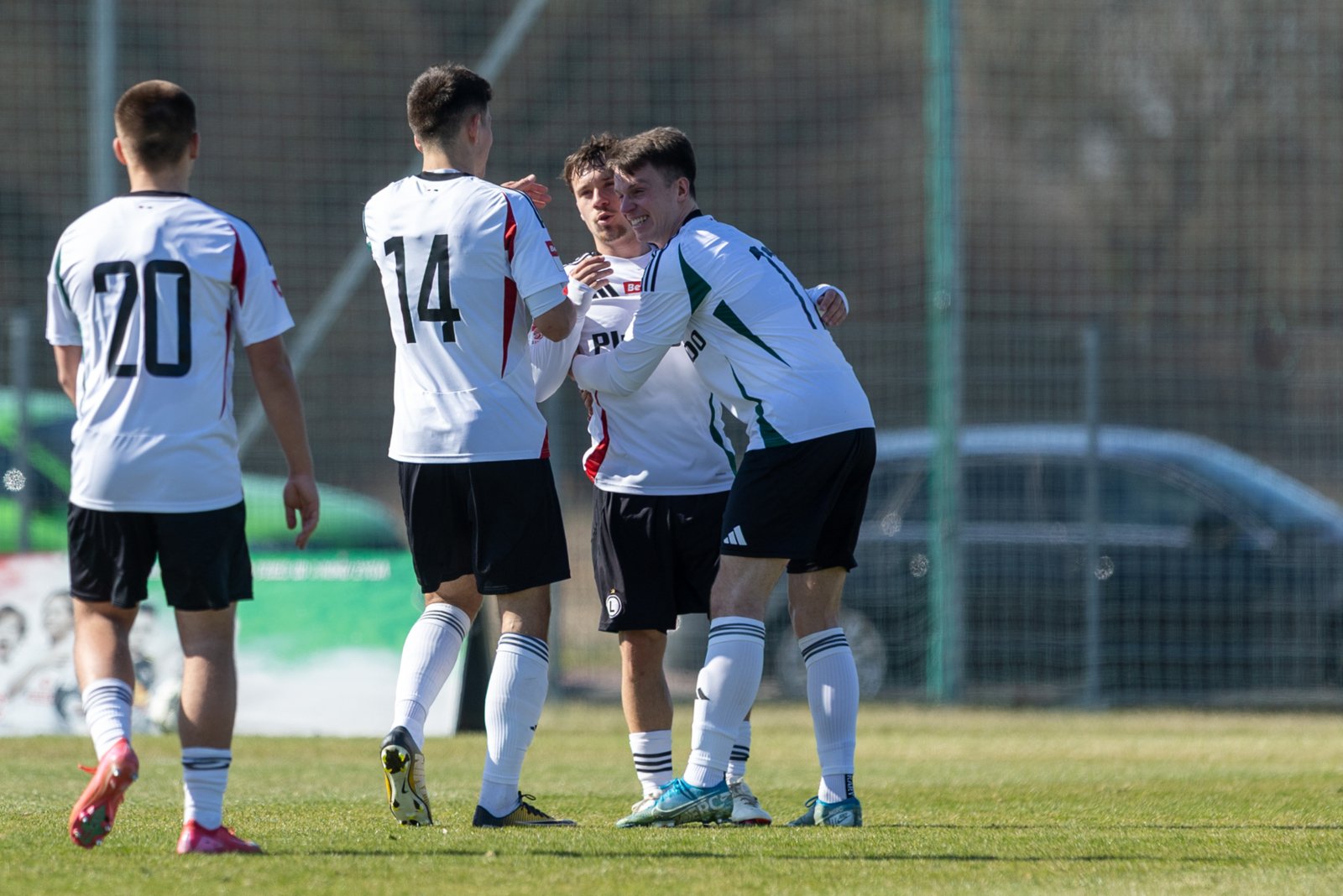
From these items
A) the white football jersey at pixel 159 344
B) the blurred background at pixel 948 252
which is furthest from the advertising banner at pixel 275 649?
the white football jersey at pixel 159 344

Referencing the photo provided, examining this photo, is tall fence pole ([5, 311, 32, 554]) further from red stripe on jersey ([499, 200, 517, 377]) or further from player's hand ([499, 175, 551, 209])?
red stripe on jersey ([499, 200, 517, 377])

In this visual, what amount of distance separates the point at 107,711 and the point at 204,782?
0.31m

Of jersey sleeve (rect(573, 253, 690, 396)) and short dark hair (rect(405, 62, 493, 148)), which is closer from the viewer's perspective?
short dark hair (rect(405, 62, 493, 148))

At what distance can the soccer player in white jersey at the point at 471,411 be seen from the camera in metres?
5.46

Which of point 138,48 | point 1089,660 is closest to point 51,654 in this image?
point 1089,660

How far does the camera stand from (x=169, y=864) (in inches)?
178

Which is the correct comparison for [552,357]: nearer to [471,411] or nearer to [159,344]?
[471,411]

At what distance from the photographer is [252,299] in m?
4.76

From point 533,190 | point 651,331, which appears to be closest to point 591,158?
point 533,190

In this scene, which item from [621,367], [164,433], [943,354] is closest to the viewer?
[164,433]

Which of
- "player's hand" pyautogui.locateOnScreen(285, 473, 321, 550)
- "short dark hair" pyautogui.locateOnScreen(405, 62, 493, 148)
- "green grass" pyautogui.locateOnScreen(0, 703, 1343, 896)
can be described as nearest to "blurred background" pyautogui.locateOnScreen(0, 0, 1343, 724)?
"green grass" pyautogui.locateOnScreen(0, 703, 1343, 896)

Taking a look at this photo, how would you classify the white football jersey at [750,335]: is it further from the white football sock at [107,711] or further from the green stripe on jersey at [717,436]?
the white football sock at [107,711]

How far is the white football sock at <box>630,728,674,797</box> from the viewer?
6.01 m

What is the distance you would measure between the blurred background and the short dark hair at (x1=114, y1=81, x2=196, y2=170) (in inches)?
243
